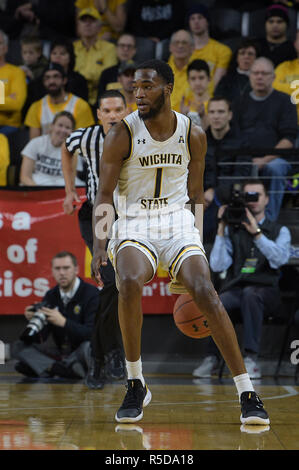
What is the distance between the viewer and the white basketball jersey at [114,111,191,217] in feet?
14.0

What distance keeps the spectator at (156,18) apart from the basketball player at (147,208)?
585cm

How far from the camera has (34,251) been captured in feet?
24.1

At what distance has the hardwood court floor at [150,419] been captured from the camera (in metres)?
3.52

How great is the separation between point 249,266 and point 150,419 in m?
2.94

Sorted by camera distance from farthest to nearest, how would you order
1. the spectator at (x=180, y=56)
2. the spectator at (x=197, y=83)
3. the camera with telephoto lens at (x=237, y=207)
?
the spectator at (x=180, y=56), the spectator at (x=197, y=83), the camera with telephoto lens at (x=237, y=207)

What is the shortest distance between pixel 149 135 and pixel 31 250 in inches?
132

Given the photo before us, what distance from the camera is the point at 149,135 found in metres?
4.28

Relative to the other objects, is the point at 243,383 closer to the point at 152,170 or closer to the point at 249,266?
the point at 152,170

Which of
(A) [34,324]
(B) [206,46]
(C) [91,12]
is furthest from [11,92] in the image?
(A) [34,324]

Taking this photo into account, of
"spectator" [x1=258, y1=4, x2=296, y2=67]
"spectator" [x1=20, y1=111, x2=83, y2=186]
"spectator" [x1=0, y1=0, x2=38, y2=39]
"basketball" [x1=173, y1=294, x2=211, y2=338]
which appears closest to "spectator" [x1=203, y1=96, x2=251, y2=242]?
"spectator" [x1=20, y1=111, x2=83, y2=186]

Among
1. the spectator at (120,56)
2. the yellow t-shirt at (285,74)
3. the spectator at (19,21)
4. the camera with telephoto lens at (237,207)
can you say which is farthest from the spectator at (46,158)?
the spectator at (19,21)

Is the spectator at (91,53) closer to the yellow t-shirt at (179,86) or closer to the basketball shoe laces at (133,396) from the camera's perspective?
the yellow t-shirt at (179,86)

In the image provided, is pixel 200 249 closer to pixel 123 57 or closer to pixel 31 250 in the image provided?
pixel 31 250

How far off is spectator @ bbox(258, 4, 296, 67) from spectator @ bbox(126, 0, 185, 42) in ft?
4.15
